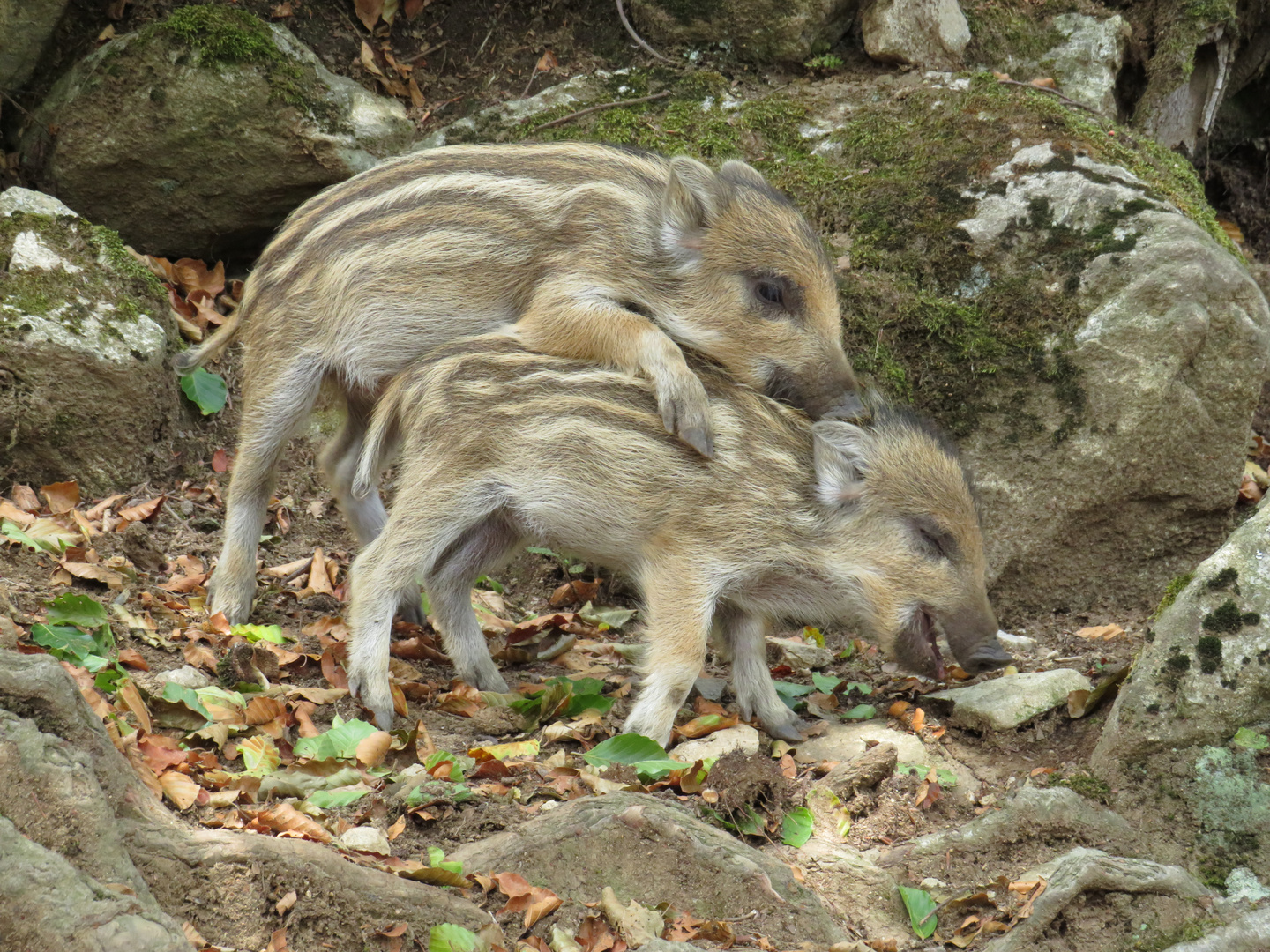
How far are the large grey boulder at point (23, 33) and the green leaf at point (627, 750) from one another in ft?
17.4

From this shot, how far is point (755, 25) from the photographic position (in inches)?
316

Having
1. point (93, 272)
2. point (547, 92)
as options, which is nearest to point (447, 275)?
point (93, 272)

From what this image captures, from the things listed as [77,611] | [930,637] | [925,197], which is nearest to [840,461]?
[930,637]

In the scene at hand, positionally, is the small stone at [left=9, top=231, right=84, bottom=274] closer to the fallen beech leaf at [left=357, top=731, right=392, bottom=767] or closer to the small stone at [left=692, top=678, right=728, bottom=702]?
the fallen beech leaf at [left=357, top=731, right=392, bottom=767]

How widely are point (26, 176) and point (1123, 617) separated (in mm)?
6301

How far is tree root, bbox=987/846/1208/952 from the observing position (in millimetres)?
3514

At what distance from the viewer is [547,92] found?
7.93 m

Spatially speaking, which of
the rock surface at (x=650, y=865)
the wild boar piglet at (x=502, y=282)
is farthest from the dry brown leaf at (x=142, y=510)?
the rock surface at (x=650, y=865)

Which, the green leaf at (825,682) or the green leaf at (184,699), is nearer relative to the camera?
the green leaf at (184,699)

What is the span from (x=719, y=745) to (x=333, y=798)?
1.55 m

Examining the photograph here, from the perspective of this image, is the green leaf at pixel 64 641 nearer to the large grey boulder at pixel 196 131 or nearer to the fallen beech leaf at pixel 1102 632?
the large grey boulder at pixel 196 131

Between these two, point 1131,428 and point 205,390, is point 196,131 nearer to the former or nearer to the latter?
point 205,390

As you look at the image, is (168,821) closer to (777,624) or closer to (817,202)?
(777,624)

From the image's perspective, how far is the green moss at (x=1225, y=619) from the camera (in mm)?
3990
